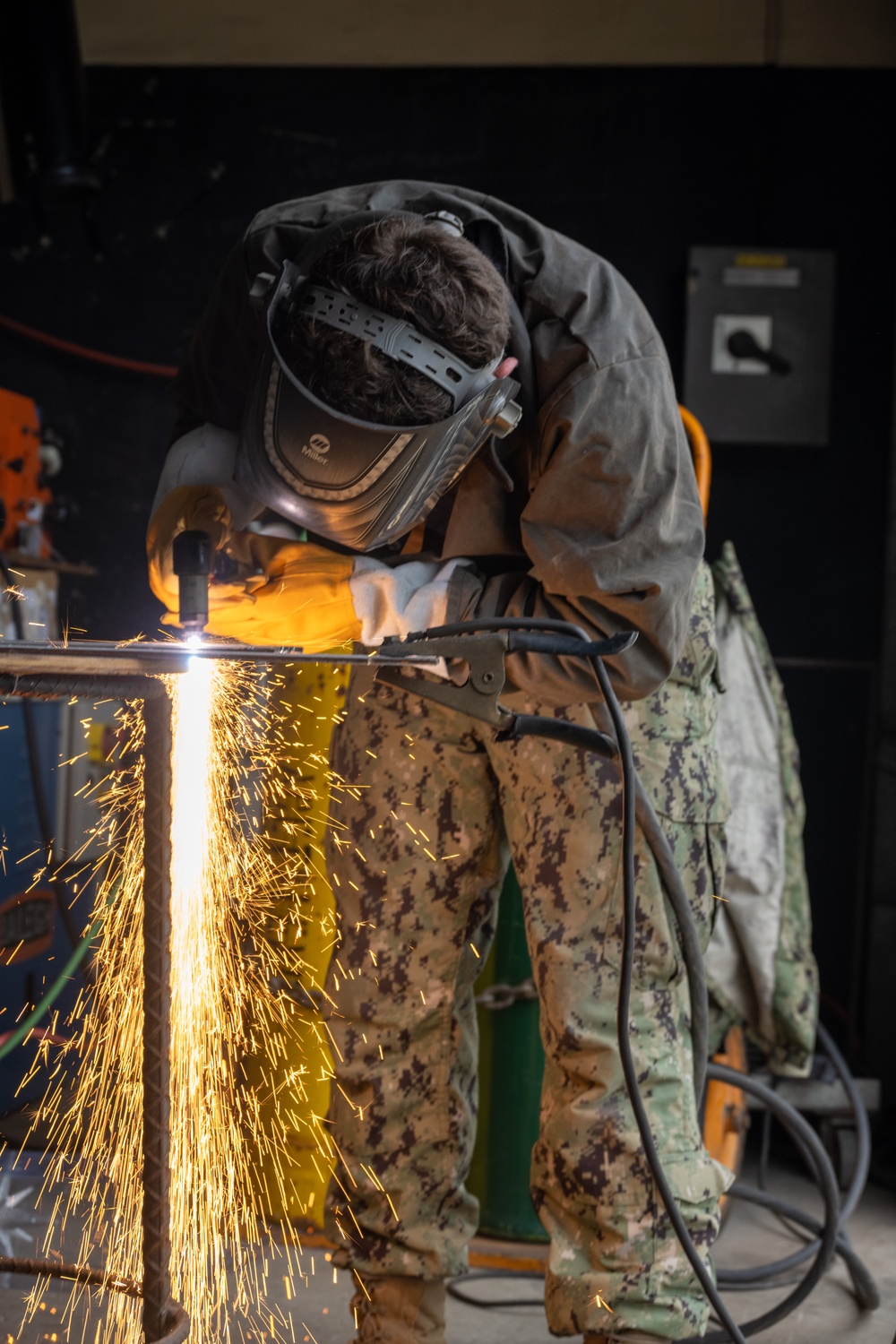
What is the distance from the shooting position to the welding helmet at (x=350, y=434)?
4.37 feet

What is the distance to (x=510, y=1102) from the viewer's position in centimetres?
233

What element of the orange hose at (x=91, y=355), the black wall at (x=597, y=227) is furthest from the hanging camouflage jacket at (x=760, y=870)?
the orange hose at (x=91, y=355)

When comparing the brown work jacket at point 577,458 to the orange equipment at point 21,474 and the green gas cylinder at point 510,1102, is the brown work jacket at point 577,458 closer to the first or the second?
the green gas cylinder at point 510,1102

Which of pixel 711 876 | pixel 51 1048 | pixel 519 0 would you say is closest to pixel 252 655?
pixel 711 876

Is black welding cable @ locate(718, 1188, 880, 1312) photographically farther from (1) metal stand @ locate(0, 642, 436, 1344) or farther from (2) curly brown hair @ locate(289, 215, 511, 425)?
(2) curly brown hair @ locate(289, 215, 511, 425)

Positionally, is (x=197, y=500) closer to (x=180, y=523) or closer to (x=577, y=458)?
(x=180, y=523)

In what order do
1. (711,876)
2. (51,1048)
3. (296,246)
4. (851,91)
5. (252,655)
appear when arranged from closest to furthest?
(252,655) → (296,246) → (711,876) → (51,1048) → (851,91)

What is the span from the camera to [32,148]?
331 cm

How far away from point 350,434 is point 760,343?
7.41ft

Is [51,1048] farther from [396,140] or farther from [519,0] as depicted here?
[519,0]

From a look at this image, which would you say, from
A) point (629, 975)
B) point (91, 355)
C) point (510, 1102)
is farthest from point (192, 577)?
point (91, 355)

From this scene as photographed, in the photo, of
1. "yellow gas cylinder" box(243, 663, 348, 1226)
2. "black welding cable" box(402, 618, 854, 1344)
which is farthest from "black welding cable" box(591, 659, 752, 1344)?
"yellow gas cylinder" box(243, 663, 348, 1226)

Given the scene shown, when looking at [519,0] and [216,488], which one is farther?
[519,0]

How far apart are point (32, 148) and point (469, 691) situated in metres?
2.75
